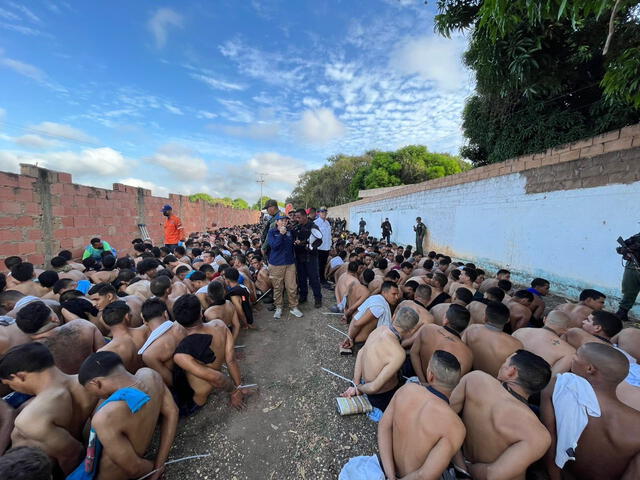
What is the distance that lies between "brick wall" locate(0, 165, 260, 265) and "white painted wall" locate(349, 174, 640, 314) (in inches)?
431

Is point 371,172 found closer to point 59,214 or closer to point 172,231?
→ point 172,231

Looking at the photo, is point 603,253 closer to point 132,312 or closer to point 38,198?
point 132,312

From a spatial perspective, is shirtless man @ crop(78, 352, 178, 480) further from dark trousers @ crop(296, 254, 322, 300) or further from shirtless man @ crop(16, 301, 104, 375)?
dark trousers @ crop(296, 254, 322, 300)

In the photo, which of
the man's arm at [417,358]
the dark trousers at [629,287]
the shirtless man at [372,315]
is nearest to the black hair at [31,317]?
the shirtless man at [372,315]

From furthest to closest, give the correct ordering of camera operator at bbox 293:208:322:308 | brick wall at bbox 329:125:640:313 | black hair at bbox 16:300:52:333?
camera operator at bbox 293:208:322:308, brick wall at bbox 329:125:640:313, black hair at bbox 16:300:52:333

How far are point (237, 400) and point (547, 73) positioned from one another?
869cm

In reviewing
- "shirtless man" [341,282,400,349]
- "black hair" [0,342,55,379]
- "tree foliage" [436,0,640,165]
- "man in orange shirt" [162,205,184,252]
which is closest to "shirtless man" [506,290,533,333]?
"shirtless man" [341,282,400,349]

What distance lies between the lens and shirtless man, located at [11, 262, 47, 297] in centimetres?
375

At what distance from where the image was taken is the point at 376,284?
5.05 metres

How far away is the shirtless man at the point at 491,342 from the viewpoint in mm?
2760

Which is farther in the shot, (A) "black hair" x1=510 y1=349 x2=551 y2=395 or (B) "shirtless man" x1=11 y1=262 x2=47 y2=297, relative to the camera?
(B) "shirtless man" x1=11 y1=262 x2=47 y2=297

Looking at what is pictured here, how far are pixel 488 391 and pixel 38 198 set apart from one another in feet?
27.6

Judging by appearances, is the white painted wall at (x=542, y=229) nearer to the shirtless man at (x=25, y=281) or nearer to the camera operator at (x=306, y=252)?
the camera operator at (x=306, y=252)

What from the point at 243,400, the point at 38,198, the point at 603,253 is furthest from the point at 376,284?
the point at 38,198
